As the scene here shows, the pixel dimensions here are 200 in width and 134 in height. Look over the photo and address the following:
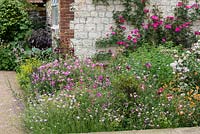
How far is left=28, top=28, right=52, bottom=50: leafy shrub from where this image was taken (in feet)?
37.0

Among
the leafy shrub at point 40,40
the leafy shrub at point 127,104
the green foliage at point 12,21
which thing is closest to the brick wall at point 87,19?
the leafy shrub at point 40,40

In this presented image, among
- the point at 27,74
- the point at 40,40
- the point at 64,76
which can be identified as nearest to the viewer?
the point at 64,76

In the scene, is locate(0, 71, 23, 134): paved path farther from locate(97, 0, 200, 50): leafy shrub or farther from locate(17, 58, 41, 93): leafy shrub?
locate(97, 0, 200, 50): leafy shrub

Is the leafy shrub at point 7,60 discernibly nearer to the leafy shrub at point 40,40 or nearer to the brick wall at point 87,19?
the leafy shrub at point 40,40

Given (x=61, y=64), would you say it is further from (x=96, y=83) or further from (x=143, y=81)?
(x=143, y=81)

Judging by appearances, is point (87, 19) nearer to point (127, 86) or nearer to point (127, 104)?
point (127, 86)

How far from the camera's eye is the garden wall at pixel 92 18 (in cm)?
962

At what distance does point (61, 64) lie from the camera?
7.88m

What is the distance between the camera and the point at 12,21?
12.0 meters

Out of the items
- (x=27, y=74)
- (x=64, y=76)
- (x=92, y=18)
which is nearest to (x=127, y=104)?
(x=64, y=76)

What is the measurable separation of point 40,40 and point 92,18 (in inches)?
87.7

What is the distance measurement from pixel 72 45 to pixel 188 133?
5534 millimetres

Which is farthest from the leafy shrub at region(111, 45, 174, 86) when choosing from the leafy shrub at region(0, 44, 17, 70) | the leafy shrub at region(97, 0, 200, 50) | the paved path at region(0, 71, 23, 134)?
the leafy shrub at region(0, 44, 17, 70)

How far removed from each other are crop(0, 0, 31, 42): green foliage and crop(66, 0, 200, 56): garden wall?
2.98 m
